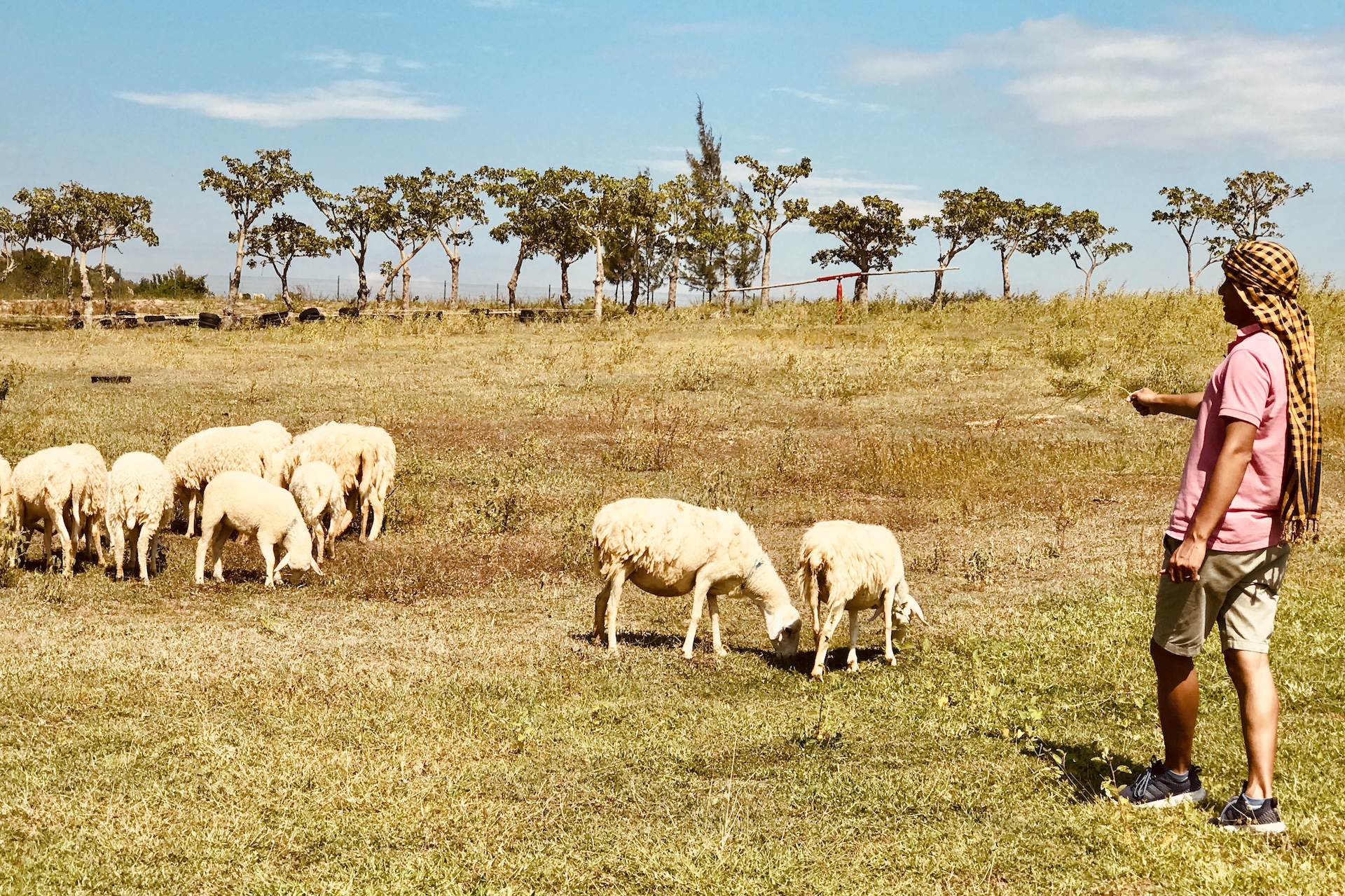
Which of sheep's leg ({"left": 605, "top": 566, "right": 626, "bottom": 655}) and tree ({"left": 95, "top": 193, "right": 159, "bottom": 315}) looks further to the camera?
tree ({"left": 95, "top": 193, "right": 159, "bottom": 315})

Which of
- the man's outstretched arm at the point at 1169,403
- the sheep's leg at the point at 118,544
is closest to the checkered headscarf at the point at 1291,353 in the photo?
the man's outstretched arm at the point at 1169,403

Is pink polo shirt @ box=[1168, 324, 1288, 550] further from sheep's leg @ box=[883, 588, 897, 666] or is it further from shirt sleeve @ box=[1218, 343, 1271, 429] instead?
sheep's leg @ box=[883, 588, 897, 666]

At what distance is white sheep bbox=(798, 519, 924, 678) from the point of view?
813 cm

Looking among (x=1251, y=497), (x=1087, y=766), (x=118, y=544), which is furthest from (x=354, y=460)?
(x=1251, y=497)

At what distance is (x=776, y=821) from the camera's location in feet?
17.7

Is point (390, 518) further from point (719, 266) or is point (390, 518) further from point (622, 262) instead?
point (719, 266)

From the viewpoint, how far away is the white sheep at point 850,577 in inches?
320

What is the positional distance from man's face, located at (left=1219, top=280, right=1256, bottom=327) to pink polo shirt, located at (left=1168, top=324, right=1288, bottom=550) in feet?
0.36

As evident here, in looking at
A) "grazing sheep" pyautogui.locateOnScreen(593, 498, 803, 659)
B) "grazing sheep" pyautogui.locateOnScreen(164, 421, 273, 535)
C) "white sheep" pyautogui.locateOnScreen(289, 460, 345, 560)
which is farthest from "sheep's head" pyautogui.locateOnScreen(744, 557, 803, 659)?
"grazing sheep" pyautogui.locateOnScreen(164, 421, 273, 535)

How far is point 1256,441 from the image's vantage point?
471 centimetres

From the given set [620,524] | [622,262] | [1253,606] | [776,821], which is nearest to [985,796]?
[776,821]

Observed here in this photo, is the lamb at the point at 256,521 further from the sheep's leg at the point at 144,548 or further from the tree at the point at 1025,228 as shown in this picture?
the tree at the point at 1025,228

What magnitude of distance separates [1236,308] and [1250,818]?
2335mm

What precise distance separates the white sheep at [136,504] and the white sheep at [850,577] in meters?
6.85
